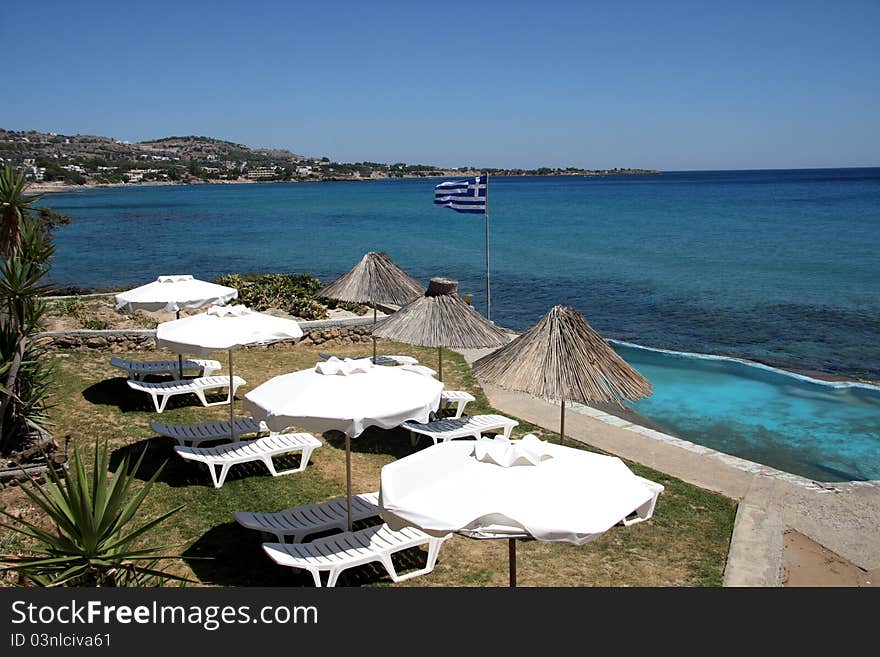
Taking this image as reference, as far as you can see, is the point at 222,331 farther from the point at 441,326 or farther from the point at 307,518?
the point at 441,326

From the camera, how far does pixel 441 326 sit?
424 inches

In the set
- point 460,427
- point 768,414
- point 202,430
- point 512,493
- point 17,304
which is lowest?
point 768,414

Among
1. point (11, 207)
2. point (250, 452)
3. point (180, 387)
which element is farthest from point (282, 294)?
point (250, 452)

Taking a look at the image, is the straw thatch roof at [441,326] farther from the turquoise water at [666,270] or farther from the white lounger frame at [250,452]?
the turquoise water at [666,270]

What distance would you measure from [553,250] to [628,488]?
137 ft

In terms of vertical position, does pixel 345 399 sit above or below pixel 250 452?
above

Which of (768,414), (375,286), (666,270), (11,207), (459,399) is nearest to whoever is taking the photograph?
(11,207)

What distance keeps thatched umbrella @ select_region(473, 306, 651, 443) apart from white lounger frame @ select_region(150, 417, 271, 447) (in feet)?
10.4

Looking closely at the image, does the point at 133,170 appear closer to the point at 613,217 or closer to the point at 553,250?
the point at 613,217

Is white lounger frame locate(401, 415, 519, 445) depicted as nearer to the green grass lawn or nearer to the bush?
the green grass lawn

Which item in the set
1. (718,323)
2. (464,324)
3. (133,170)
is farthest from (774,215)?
(133,170)

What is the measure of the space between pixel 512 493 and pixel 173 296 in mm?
8563

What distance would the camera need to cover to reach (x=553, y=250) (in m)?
45.8

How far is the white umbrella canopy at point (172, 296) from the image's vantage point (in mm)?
11477
